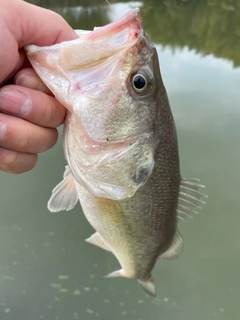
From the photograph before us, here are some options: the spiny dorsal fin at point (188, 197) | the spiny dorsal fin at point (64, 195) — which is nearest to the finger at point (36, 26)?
the spiny dorsal fin at point (64, 195)

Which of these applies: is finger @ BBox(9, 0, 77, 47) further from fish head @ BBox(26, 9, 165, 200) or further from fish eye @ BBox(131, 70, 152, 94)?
fish eye @ BBox(131, 70, 152, 94)

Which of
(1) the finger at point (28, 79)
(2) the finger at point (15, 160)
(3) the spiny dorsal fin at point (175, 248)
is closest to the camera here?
(1) the finger at point (28, 79)

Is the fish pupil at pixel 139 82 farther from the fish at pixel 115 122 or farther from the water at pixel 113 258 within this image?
the water at pixel 113 258

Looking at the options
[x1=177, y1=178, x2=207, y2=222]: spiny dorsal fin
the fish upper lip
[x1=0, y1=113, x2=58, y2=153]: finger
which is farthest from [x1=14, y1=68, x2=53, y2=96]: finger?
[x1=177, y1=178, x2=207, y2=222]: spiny dorsal fin

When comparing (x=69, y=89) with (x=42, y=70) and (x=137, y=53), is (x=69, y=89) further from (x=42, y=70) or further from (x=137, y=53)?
(x=137, y=53)

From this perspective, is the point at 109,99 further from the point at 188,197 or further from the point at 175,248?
the point at 175,248

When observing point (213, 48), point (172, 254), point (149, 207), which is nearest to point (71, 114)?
point (149, 207)
